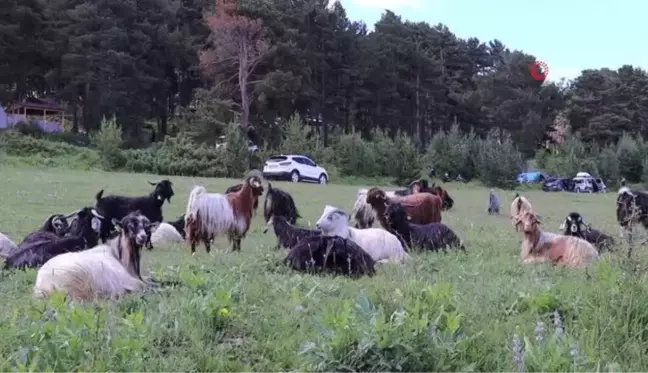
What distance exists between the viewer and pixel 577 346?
14.4ft

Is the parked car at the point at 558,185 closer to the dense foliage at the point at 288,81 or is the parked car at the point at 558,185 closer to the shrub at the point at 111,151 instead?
the dense foliage at the point at 288,81

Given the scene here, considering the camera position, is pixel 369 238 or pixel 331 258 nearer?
pixel 331 258

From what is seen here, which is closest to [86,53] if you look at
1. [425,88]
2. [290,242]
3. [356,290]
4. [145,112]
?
[145,112]

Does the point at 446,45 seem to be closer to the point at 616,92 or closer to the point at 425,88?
the point at 425,88

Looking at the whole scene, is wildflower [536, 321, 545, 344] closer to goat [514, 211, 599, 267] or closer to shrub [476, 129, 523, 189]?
goat [514, 211, 599, 267]

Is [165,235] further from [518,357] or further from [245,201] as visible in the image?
[518,357]

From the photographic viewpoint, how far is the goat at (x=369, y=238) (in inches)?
364

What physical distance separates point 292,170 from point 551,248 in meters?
24.7

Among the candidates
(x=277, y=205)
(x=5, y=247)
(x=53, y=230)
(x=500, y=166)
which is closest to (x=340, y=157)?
(x=500, y=166)

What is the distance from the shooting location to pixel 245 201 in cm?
1182

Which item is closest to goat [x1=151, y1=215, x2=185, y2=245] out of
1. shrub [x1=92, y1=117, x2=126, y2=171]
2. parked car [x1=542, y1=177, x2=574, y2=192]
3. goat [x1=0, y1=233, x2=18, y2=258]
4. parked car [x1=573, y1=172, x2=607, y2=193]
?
goat [x1=0, y1=233, x2=18, y2=258]

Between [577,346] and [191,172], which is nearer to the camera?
[577,346]

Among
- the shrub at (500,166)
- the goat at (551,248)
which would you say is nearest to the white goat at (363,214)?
the goat at (551,248)

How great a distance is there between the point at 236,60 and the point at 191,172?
1284 cm
